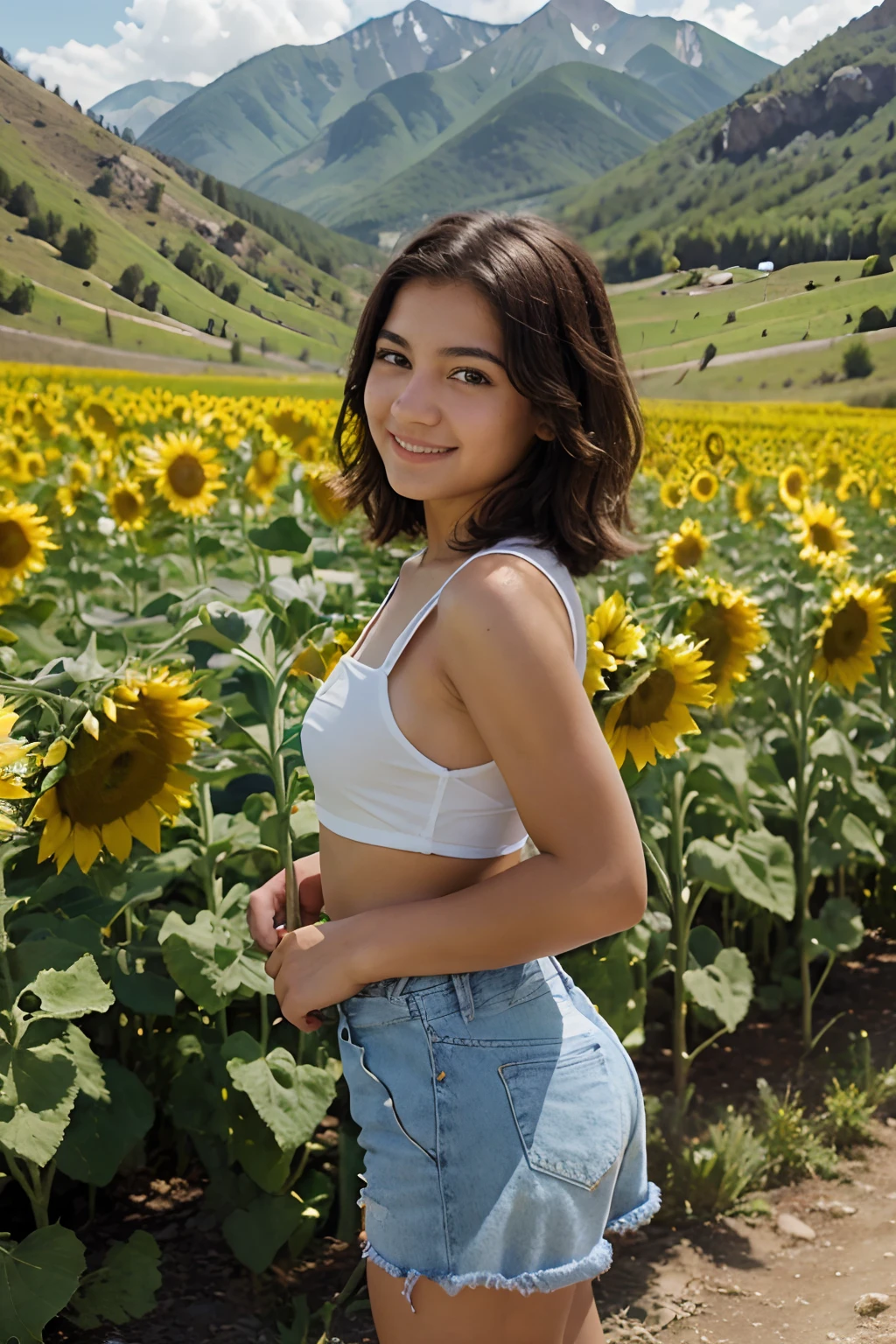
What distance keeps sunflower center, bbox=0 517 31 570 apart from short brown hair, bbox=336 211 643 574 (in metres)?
1.98

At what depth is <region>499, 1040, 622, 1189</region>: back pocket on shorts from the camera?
51.3 inches

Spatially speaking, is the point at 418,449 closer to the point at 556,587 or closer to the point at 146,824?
the point at 556,587

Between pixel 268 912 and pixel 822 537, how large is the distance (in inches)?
95.2

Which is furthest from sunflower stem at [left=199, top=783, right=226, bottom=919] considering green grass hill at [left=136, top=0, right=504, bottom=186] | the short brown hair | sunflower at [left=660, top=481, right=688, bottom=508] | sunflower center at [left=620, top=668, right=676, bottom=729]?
sunflower at [left=660, top=481, right=688, bottom=508]

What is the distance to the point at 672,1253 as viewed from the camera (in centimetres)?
252

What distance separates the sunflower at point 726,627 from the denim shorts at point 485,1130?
4.22 feet

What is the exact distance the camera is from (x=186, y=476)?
454 cm

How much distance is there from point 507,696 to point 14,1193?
1.69m

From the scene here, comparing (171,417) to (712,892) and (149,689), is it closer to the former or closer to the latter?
(712,892)

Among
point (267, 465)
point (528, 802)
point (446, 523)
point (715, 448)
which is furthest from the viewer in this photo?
point (715, 448)

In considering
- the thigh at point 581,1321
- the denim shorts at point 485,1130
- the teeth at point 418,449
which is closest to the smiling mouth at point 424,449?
the teeth at point 418,449

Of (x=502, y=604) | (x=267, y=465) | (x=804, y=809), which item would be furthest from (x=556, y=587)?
(x=267, y=465)

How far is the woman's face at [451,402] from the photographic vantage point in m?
1.41

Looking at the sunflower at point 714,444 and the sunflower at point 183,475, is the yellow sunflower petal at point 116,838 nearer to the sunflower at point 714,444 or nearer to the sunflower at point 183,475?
the sunflower at point 183,475
